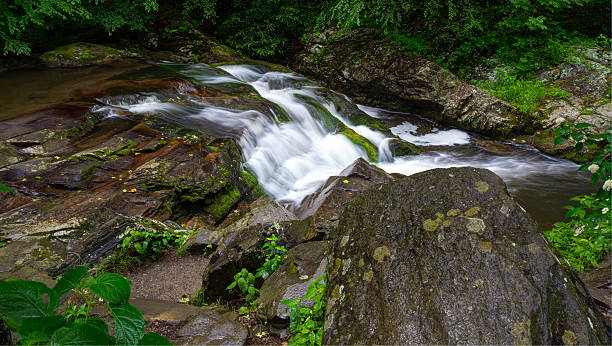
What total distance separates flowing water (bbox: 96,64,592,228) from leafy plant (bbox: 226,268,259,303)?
3272 mm

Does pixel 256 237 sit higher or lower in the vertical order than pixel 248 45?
lower

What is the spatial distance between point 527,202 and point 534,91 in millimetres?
4975

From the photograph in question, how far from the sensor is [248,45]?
13672mm

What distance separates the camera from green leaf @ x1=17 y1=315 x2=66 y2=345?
3.15ft

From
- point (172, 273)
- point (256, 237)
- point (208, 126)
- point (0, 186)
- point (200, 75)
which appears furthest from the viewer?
point (200, 75)

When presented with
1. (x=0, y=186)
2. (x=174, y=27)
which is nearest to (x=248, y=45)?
(x=174, y=27)

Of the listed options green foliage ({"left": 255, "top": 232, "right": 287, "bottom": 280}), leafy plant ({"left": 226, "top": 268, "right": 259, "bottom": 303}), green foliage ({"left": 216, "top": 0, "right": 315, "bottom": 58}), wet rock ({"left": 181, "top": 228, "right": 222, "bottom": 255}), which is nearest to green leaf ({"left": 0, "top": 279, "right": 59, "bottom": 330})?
leafy plant ({"left": 226, "top": 268, "right": 259, "bottom": 303})

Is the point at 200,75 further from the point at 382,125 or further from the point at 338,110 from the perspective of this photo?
the point at 382,125

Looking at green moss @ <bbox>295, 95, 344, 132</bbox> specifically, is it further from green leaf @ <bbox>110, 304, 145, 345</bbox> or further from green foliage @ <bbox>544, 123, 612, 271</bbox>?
green leaf @ <bbox>110, 304, 145, 345</bbox>

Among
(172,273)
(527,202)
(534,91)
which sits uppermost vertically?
(534,91)

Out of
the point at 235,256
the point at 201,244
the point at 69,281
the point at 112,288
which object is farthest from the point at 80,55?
the point at 112,288

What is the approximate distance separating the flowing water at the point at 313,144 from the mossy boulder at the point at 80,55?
222 cm

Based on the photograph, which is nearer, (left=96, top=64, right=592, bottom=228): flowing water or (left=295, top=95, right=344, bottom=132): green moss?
(left=96, top=64, right=592, bottom=228): flowing water

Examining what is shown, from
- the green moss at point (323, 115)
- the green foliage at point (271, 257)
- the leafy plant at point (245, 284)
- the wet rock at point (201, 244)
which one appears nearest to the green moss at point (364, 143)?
the green moss at point (323, 115)
